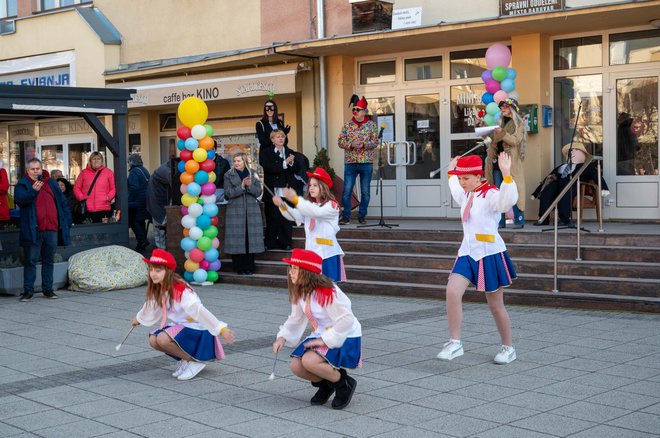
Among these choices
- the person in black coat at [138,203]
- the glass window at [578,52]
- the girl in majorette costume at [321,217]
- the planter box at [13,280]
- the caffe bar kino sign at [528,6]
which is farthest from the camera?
the person in black coat at [138,203]

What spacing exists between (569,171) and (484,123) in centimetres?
149

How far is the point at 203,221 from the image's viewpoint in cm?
1387

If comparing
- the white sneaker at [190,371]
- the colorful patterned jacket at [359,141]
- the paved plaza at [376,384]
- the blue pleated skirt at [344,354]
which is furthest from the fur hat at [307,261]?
the colorful patterned jacket at [359,141]

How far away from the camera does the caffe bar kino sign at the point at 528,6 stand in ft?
47.1

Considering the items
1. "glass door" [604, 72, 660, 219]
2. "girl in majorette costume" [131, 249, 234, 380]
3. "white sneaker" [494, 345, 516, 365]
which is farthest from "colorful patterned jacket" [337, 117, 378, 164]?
"girl in majorette costume" [131, 249, 234, 380]

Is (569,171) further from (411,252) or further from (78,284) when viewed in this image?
(78,284)

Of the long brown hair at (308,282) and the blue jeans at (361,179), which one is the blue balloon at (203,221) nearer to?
the blue jeans at (361,179)

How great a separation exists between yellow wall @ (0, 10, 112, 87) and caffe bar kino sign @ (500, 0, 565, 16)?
1019 cm

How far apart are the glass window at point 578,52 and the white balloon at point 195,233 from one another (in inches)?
263

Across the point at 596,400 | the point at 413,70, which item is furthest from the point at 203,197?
the point at 596,400

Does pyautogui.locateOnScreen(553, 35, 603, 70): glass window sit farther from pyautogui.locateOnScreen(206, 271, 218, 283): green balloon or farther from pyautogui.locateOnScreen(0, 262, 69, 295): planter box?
pyautogui.locateOnScreen(0, 262, 69, 295): planter box

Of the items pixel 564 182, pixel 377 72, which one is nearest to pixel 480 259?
pixel 564 182

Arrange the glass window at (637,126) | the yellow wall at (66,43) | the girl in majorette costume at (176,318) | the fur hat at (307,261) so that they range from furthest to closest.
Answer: the yellow wall at (66,43), the glass window at (637,126), the girl in majorette costume at (176,318), the fur hat at (307,261)

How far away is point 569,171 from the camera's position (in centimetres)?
1433
